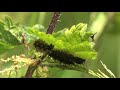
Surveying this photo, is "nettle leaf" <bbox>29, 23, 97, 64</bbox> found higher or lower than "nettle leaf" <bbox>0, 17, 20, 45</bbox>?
lower

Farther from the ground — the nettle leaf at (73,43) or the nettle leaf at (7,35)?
the nettle leaf at (7,35)

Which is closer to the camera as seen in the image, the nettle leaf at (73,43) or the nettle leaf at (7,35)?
the nettle leaf at (73,43)

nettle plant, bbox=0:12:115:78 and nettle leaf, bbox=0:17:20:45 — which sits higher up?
nettle leaf, bbox=0:17:20:45

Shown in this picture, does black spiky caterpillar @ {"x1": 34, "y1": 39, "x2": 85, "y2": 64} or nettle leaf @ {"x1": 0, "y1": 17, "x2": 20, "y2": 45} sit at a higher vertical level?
nettle leaf @ {"x1": 0, "y1": 17, "x2": 20, "y2": 45}

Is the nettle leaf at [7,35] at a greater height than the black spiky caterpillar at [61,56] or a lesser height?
greater

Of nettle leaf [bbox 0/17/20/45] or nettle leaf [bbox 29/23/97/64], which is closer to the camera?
nettle leaf [bbox 29/23/97/64]

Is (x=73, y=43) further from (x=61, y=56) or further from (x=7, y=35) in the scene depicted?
(x=7, y=35)
